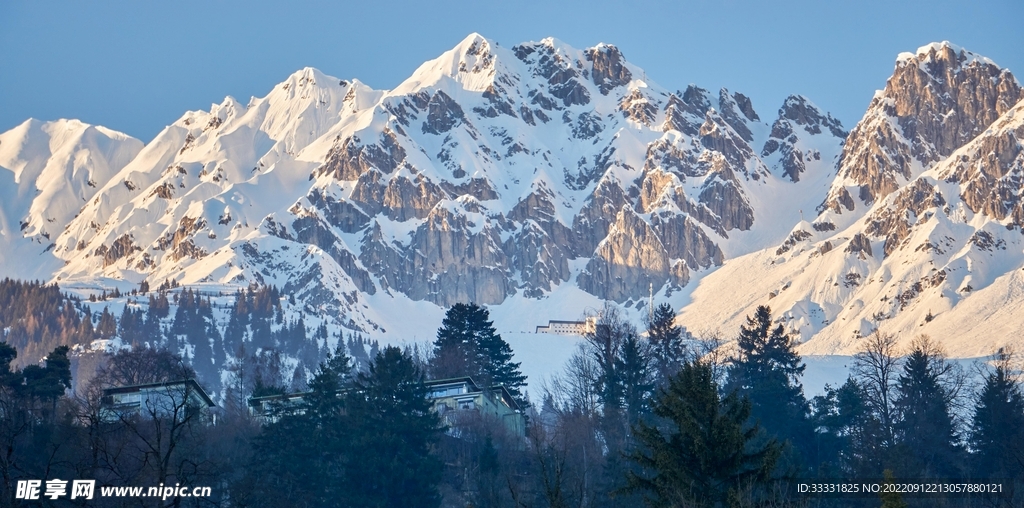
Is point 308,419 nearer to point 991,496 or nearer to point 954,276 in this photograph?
point 991,496

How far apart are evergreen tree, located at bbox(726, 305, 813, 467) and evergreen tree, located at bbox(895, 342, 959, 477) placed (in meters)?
4.80

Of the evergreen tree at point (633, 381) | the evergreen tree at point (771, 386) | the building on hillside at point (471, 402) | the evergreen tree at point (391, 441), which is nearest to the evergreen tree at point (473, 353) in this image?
the building on hillside at point (471, 402)

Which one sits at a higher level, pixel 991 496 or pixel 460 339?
pixel 460 339

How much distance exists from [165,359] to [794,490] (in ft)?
206

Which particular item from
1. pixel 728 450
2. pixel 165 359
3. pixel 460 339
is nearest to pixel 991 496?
pixel 728 450

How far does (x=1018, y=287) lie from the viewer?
603ft

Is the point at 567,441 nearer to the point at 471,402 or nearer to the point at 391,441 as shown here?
the point at 391,441

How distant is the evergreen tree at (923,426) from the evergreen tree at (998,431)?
1.17 meters

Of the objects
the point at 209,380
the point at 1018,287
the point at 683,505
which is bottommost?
the point at 683,505

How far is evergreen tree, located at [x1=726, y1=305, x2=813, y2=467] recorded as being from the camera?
2557 inches

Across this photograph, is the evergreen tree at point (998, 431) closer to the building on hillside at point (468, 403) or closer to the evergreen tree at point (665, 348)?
the evergreen tree at point (665, 348)

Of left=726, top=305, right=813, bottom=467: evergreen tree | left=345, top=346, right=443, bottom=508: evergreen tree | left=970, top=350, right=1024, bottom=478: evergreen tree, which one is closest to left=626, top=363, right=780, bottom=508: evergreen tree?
left=345, top=346, right=443, bottom=508: evergreen tree

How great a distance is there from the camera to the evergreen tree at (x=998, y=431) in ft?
182

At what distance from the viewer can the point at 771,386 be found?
66.6 meters
